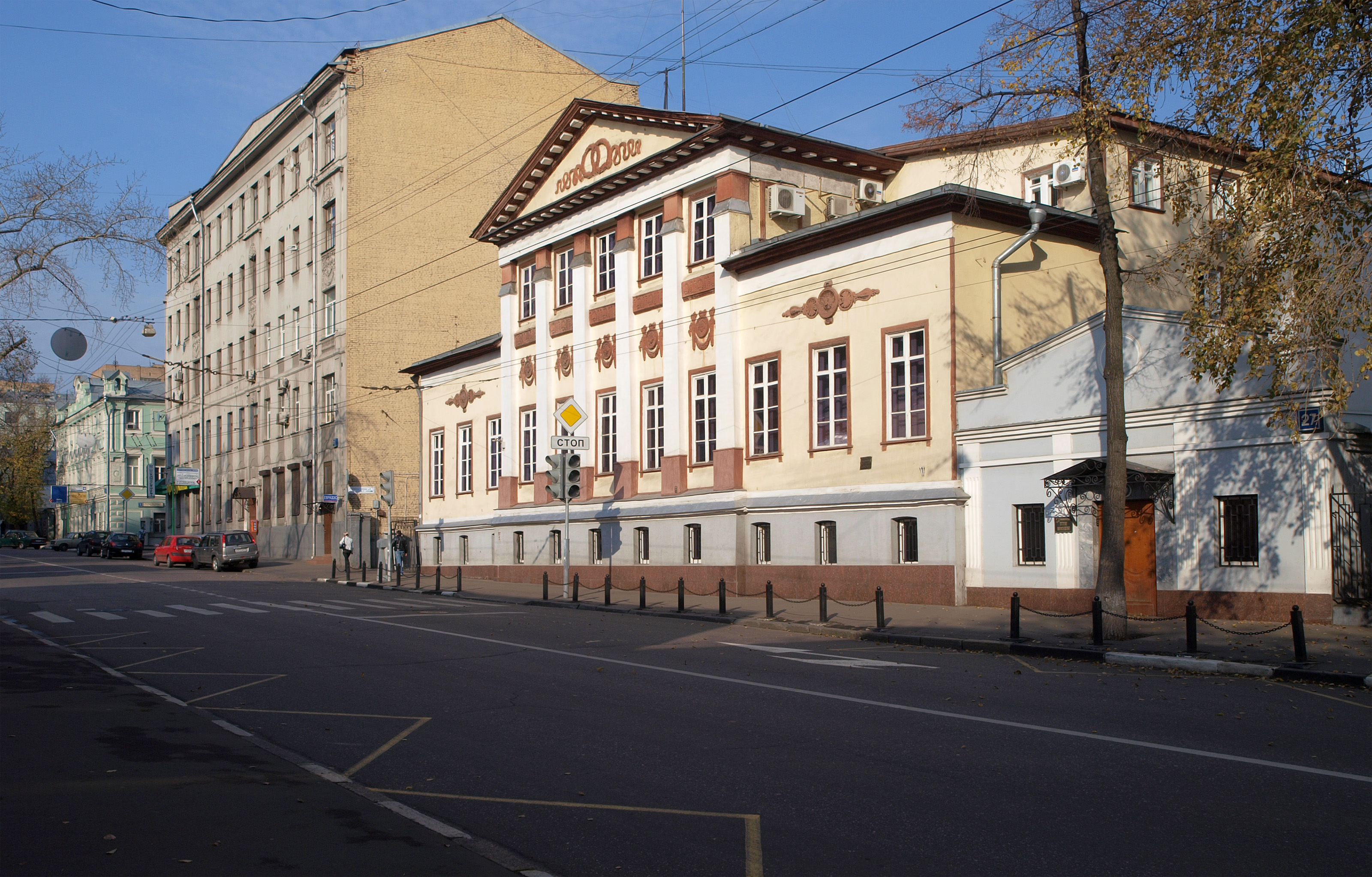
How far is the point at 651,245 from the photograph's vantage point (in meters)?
30.4

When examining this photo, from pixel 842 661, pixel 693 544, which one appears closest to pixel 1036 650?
pixel 842 661

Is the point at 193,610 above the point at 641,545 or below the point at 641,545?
below

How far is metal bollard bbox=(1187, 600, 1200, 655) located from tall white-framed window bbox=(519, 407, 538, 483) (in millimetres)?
23191

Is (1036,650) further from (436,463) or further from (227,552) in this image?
(227,552)

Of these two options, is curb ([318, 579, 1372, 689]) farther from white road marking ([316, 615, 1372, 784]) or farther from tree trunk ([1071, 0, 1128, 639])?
white road marking ([316, 615, 1372, 784])

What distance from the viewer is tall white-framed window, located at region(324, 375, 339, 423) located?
48938 mm

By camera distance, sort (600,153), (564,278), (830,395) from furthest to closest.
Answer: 1. (564,278)
2. (600,153)
3. (830,395)

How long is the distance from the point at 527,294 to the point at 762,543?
526 inches

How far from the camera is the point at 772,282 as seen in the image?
26688mm

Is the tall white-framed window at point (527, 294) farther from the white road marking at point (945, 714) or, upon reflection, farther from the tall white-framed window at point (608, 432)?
the white road marking at point (945, 714)

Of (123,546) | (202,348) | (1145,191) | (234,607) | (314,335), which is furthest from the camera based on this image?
(202,348)

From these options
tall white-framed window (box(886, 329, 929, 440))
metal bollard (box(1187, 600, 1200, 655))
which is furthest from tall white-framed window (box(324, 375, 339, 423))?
metal bollard (box(1187, 600, 1200, 655))

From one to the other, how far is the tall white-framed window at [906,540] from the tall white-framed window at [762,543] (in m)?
3.89

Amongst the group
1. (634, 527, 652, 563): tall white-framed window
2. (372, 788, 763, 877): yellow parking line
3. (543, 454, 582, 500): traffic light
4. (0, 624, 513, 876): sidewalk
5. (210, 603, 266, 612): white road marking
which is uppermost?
(543, 454, 582, 500): traffic light
